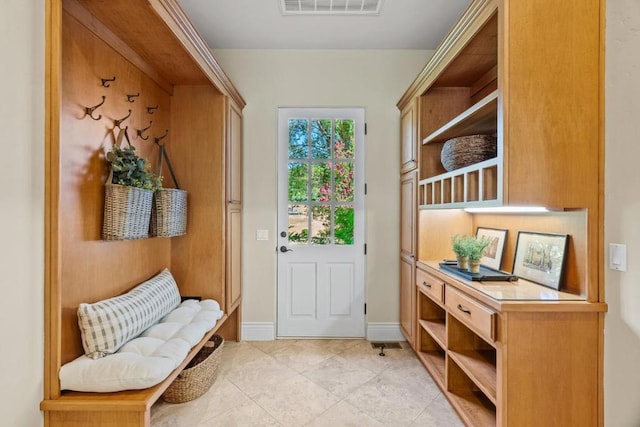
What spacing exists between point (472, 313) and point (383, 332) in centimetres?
147

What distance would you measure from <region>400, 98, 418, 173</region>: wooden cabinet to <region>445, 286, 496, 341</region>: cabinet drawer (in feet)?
3.83

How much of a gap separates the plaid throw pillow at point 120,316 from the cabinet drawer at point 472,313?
6.11ft

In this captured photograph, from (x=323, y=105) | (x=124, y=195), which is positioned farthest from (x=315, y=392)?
(x=323, y=105)

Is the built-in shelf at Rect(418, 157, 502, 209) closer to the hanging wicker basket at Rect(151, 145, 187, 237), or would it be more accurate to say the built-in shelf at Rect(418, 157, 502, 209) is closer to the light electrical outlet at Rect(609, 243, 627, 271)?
the light electrical outlet at Rect(609, 243, 627, 271)

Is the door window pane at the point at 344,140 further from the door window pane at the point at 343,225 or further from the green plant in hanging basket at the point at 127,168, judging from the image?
the green plant in hanging basket at the point at 127,168

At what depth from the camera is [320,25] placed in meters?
2.65

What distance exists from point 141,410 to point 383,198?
94.7 inches

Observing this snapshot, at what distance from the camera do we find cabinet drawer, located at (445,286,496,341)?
151 centimetres

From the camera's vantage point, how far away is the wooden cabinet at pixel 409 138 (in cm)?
264

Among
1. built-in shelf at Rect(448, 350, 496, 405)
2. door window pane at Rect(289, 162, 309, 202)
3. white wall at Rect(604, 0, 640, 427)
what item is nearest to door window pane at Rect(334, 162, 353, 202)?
door window pane at Rect(289, 162, 309, 202)

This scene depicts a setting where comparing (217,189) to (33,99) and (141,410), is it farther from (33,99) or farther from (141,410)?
(141,410)

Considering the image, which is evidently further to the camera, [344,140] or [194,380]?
[344,140]

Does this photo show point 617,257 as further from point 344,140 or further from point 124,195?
point 124,195

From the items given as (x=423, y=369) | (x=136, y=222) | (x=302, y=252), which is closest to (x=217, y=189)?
(x=136, y=222)
